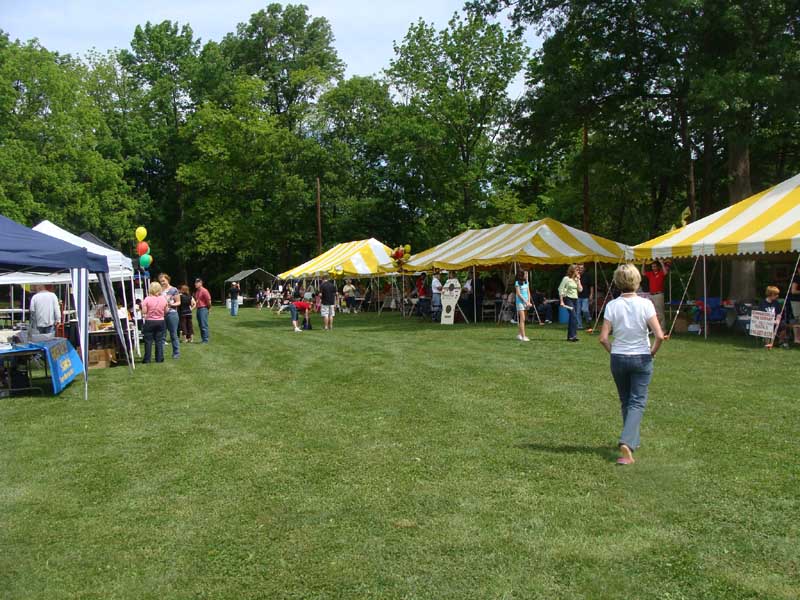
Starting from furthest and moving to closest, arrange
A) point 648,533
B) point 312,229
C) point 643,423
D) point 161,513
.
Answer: point 312,229 → point 643,423 → point 161,513 → point 648,533

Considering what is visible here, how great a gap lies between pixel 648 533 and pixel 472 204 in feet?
125

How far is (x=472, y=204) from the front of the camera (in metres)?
41.5

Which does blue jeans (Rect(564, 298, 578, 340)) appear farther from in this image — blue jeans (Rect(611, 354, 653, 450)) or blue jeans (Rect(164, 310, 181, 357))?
blue jeans (Rect(611, 354, 653, 450))

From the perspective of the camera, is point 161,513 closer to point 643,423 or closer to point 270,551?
point 270,551

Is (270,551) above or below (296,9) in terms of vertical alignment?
below

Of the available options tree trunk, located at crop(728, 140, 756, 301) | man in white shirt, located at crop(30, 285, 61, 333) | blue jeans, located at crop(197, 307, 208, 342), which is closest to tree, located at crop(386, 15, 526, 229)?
tree trunk, located at crop(728, 140, 756, 301)

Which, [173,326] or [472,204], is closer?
[173,326]

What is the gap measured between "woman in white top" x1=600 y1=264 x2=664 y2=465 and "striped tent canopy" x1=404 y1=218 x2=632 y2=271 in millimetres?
12637

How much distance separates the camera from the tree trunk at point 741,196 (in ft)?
61.0

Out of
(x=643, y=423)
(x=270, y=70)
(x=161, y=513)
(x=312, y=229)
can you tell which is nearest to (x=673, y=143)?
(x=643, y=423)

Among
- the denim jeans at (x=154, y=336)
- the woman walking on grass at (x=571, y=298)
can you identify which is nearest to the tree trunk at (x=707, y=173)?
the woman walking on grass at (x=571, y=298)

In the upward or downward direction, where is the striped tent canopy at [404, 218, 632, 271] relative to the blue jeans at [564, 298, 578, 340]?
upward

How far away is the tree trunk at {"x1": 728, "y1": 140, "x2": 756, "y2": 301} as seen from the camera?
18594 mm

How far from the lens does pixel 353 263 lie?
2947 cm
